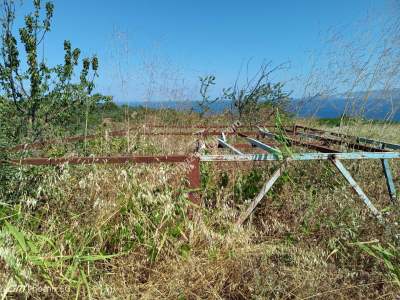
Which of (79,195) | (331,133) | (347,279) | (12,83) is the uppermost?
(12,83)

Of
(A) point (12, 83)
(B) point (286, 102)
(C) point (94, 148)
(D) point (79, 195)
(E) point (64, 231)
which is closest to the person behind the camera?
(E) point (64, 231)

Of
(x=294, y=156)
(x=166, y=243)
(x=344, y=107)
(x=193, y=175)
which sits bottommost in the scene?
(x=166, y=243)

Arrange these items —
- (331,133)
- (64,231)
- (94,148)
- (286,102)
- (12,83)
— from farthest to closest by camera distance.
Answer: (286,102), (12,83), (331,133), (94,148), (64,231)

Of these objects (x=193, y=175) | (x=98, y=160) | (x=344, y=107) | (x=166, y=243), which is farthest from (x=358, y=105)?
(x=98, y=160)

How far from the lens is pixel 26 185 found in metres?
2.13

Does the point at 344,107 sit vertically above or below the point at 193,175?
above

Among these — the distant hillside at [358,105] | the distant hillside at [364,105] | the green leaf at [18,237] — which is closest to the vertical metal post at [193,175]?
the green leaf at [18,237]

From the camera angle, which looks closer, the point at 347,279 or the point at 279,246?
the point at 347,279

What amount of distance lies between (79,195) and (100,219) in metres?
0.26

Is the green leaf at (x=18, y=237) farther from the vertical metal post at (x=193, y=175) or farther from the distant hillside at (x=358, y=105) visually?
the distant hillside at (x=358, y=105)

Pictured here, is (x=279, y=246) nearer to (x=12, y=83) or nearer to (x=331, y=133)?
(x=331, y=133)

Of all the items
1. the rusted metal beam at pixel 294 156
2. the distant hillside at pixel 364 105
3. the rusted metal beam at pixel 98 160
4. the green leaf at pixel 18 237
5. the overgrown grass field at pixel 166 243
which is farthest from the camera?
the distant hillside at pixel 364 105

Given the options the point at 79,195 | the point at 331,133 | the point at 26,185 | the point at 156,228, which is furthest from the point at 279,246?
the point at 331,133

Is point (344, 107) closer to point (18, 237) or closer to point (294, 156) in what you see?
point (294, 156)
